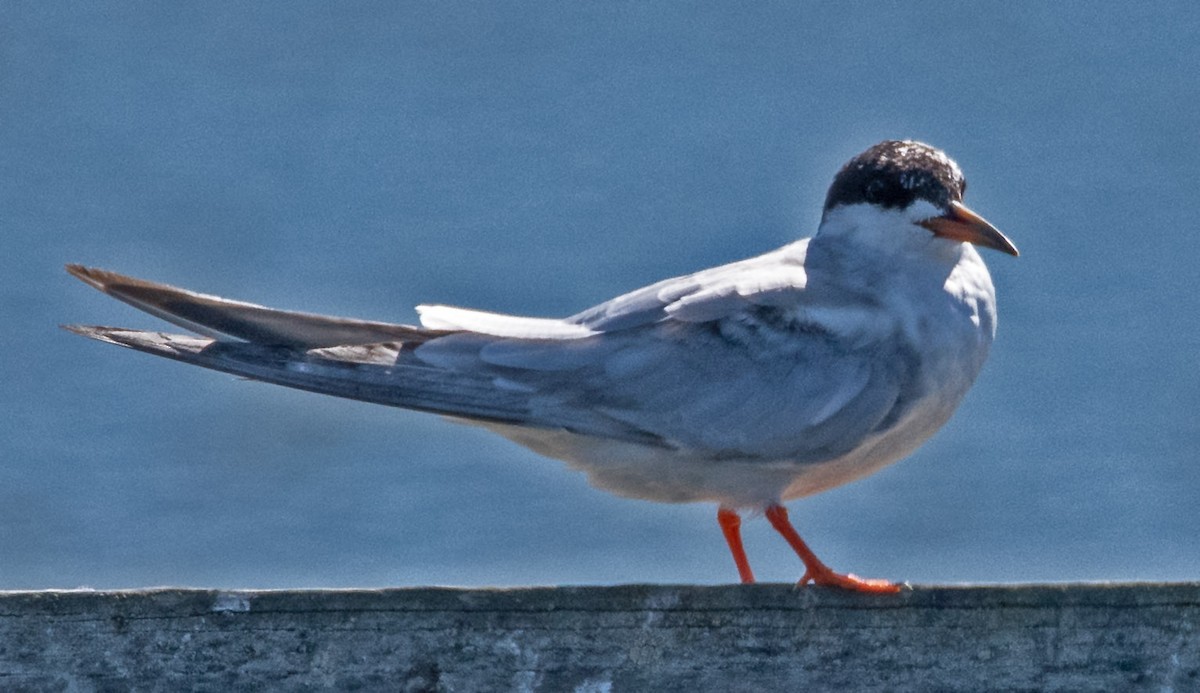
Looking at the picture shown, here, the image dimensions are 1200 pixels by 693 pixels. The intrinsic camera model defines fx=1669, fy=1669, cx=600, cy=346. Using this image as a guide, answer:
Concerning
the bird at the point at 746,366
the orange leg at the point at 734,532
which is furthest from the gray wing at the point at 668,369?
the orange leg at the point at 734,532

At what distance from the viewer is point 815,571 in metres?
3.31

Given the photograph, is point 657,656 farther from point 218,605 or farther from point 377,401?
point 377,401

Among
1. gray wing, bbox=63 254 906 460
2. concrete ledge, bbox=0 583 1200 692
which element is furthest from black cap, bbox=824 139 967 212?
concrete ledge, bbox=0 583 1200 692

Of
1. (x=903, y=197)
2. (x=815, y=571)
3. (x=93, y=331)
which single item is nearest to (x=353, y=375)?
(x=93, y=331)

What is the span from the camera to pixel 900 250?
383 centimetres

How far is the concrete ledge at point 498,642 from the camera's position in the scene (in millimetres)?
2387

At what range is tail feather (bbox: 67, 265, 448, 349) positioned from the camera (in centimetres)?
296

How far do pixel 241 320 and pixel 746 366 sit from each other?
43.3 inches

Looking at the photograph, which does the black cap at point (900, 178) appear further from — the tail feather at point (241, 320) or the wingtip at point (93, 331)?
the wingtip at point (93, 331)

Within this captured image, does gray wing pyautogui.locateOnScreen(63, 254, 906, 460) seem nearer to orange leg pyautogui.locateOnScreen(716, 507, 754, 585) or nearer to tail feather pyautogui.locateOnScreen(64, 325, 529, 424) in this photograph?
tail feather pyautogui.locateOnScreen(64, 325, 529, 424)

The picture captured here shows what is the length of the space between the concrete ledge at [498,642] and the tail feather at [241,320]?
0.70m

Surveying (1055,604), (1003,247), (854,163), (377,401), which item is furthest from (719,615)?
(854,163)

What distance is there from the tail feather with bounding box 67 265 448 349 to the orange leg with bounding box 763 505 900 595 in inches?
33.2

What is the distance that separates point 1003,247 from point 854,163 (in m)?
A: 0.55
